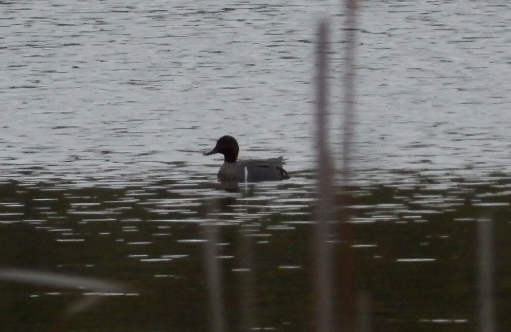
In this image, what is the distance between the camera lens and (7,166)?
48.0 feet

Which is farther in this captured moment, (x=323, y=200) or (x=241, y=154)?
(x=241, y=154)

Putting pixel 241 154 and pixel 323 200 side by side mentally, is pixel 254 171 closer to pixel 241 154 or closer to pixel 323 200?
pixel 241 154

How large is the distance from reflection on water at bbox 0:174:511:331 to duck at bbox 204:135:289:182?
190 mm

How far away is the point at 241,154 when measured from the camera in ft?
52.5

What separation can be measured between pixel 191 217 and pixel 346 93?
810 cm

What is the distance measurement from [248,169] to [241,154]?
2.18m

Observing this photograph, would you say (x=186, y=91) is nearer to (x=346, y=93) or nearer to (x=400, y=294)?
(x=400, y=294)

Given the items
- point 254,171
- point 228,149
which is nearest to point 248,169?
point 254,171

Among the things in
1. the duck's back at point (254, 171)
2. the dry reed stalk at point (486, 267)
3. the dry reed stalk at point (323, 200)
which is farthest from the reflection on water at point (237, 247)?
the dry reed stalk at point (323, 200)

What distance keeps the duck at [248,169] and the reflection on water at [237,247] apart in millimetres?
190

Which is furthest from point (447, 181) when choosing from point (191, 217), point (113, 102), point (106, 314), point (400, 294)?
point (113, 102)

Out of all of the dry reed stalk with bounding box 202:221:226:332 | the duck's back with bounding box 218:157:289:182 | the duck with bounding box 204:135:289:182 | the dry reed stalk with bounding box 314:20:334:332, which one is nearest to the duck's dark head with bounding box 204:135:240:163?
the duck with bounding box 204:135:289:182

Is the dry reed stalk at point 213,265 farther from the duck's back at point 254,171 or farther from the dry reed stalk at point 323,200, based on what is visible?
the duck's back at point 254,171

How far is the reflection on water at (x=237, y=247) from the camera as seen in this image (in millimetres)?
7777
